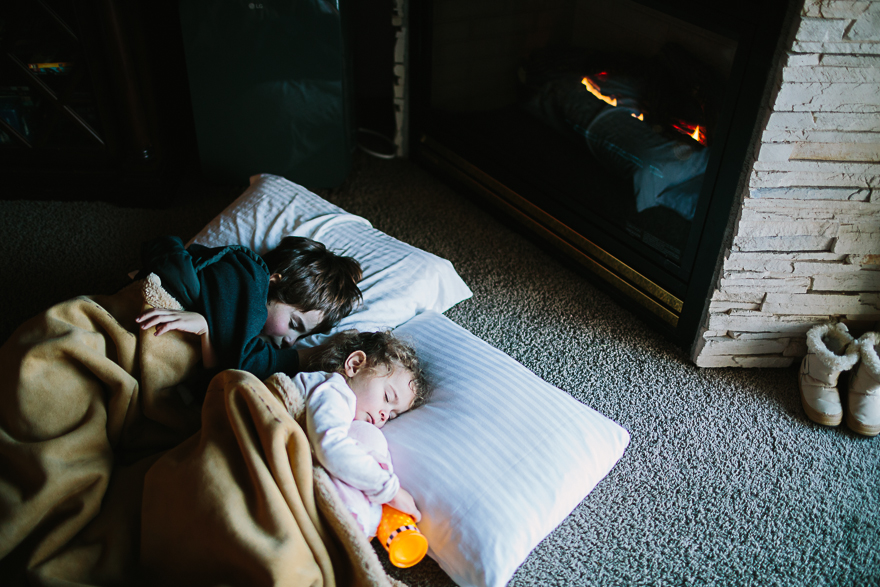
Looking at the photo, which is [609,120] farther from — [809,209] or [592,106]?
[809,209]

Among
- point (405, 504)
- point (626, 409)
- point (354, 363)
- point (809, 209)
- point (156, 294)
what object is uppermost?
point (809, 209)

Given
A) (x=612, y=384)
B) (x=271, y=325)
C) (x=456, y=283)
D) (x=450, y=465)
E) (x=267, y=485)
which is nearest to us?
(x=267, y=485)

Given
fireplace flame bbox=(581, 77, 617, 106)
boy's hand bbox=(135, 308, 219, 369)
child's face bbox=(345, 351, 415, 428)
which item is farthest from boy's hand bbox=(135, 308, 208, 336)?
fireplace flame bbox=(581, 77, 617, 106)

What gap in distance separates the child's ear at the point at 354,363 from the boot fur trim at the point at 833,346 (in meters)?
1.03

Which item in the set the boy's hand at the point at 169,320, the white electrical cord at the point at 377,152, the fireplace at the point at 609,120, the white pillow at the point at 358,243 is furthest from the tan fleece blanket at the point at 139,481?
the white electrical cord at the point at 377,152

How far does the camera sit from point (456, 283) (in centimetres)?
175

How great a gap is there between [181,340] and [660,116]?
4.03ft

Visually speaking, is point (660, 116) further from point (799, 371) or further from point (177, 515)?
point (177, 515)

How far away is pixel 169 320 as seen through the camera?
3.95ft

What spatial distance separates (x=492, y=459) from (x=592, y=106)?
3.58ft

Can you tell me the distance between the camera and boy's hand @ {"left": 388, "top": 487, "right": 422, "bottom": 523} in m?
1.14

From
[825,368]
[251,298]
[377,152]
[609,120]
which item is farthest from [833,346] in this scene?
[377,152]

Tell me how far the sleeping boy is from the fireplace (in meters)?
0.74

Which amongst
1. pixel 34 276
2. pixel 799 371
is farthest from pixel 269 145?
pixel 799 371
